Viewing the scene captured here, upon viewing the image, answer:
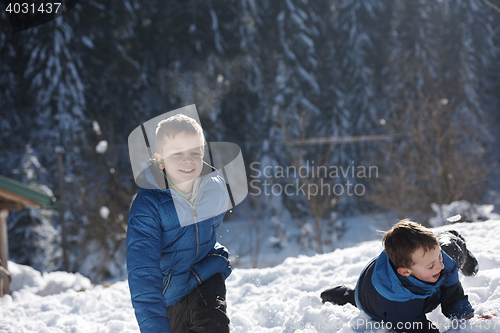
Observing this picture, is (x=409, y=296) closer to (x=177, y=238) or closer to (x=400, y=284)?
(x=400, y=284)

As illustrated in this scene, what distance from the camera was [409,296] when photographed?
7.12 feet

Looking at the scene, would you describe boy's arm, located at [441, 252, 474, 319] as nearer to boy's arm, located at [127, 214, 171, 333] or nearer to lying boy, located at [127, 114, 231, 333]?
lying boy, located at [127, 114, 231, 333]

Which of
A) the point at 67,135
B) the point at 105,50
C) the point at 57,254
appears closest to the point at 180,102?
the point at 105,50

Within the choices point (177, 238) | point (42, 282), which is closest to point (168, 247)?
point (177, 238)

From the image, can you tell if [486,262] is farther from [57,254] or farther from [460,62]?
[460,62]

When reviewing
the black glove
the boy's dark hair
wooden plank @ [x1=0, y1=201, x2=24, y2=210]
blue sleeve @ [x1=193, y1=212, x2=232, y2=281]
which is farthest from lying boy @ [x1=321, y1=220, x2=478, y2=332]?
wooden plank @ [x1=0, y1=201, x2=24, y2=210]

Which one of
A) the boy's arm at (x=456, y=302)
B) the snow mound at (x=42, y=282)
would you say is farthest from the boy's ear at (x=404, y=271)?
the snow mound at (x=42, y=282)

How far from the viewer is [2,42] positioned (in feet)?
56.9

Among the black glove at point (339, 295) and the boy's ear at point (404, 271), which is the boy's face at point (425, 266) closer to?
the boy's ear at point (404, 271)

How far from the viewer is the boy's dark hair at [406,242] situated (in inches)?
82.7

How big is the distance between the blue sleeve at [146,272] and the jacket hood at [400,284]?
1222 mm

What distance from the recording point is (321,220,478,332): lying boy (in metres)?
2.11

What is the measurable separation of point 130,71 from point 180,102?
3112 millimetres

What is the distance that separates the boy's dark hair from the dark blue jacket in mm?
100
